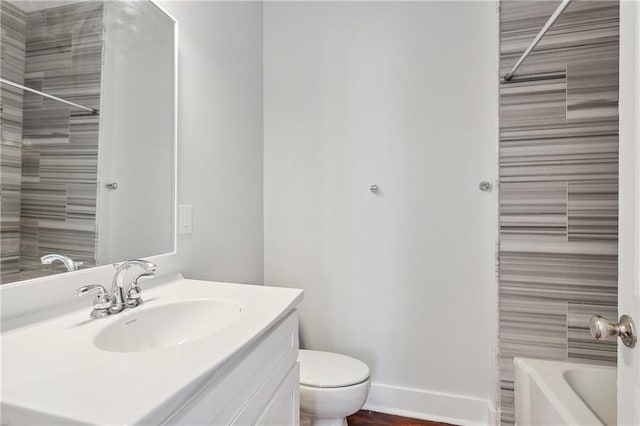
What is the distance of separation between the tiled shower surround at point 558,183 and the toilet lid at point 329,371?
0.69 metres

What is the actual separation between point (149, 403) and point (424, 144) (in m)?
1.61

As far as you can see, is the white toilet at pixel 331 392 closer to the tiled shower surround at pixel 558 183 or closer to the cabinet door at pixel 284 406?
the cabinet door at pixel 284 406

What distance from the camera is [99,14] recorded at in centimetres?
96

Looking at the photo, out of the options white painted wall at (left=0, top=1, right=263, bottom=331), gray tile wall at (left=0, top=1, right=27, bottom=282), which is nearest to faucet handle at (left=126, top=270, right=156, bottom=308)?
white painted wall at (left=0, top=1, right=263, bottom=331)

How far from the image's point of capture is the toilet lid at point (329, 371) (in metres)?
1.33

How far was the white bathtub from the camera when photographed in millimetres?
1108

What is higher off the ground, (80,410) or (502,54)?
(502,54)

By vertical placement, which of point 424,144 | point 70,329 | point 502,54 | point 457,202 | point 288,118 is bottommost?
point 70,329

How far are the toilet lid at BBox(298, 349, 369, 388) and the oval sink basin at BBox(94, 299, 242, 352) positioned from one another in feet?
2.00

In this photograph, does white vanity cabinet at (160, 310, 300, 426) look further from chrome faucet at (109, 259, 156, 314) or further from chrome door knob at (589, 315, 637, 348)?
chrome door knob at (589, 315, 637, 348)

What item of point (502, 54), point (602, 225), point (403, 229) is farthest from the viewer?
point (403, 229)

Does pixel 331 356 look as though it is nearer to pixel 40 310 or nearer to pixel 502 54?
pixel 40 310

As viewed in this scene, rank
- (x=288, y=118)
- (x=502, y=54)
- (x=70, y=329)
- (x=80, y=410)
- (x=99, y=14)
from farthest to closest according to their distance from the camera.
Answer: (x=288, y=118) → (x=502, y=54) → (x=99, y=14) → (x=70, y=329) → (x=80, y=410)

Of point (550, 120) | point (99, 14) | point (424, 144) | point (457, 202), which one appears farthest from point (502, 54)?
point (99, 14)
